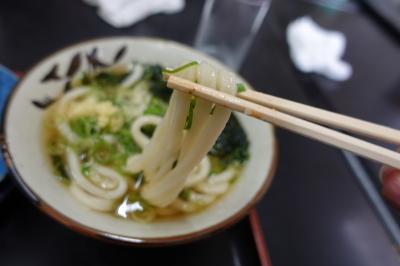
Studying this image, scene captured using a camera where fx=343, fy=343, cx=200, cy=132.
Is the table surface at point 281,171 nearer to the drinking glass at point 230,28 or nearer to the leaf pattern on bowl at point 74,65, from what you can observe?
the drinking glass at point 230,28

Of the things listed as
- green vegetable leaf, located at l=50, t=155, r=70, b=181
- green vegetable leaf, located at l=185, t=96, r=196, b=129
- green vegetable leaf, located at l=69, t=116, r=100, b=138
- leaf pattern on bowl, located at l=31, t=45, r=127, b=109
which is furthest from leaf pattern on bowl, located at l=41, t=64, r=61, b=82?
green vegetable leaf, located at l=185, t=96, r=196, b=129

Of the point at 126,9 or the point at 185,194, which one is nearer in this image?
the point at 185,194

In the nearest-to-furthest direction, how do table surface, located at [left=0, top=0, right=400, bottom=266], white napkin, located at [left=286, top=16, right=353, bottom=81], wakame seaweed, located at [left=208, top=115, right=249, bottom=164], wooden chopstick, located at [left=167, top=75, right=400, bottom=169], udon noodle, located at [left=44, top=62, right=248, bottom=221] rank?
wooden chopstick, located at [left=167, top=75, right=400, bottom=169]
udon noodle, located at [left=44, top=62, right=248, bottom=221]
table surface, located at [left=0, top=0, right=400, bottom=266]
wakame seaweed, located at [left=208, top=115, right=249, bottom=164]
white napkin, located at [left=286, top=16, right=353, bottom=81]

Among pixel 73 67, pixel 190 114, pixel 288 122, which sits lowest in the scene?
pixel 73 67

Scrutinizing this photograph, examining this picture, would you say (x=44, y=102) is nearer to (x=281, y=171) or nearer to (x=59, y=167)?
(x=59, y=167)

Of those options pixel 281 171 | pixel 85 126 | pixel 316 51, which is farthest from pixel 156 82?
pixel 316 51

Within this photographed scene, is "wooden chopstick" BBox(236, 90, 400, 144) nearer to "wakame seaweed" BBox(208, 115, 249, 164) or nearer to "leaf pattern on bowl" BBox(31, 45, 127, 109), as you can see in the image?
"wakame seaweed" BBox(208, 115, 249, 164)
